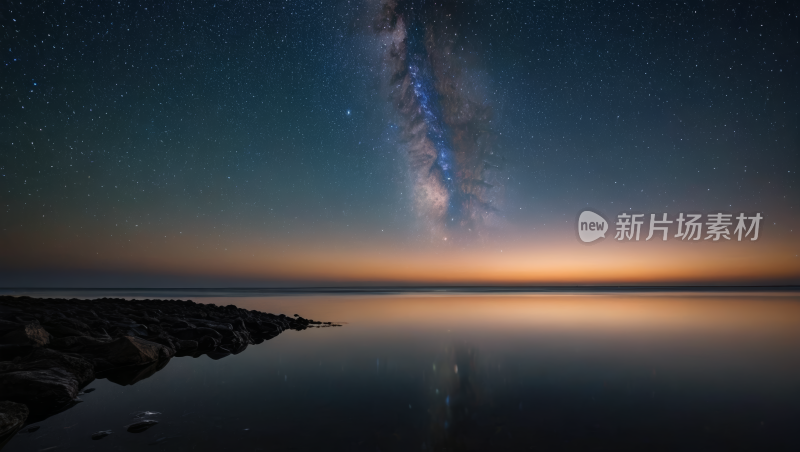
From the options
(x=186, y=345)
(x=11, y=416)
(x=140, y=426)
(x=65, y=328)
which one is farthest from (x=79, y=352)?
(x=140, y=426)

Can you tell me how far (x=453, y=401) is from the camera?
5582 mm

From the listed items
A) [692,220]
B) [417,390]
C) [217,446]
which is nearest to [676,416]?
[417,390]

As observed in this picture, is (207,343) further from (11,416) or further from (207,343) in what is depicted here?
(11,416)

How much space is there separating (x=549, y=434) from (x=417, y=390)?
242cm

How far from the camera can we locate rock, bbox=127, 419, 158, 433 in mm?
4059

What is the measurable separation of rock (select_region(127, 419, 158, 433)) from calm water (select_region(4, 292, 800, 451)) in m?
0.09

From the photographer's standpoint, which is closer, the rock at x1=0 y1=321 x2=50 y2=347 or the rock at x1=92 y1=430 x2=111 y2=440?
the rock at x1=92 y1=430 x2=111 y2=440

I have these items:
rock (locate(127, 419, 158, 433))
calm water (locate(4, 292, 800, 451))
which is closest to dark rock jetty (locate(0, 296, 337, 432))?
calm water (locate(4, 292, 800, 451))

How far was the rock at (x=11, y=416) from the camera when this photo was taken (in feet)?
12.0

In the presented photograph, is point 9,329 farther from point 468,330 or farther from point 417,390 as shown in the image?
point 468,330

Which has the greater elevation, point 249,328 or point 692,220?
point 692,220

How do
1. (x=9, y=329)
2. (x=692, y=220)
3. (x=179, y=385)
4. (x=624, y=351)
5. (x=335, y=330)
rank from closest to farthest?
(x=179, y=385) < (x=9, y=329) < (x=624, y=351) < (x=335, y=330) < (x=692, y=220)

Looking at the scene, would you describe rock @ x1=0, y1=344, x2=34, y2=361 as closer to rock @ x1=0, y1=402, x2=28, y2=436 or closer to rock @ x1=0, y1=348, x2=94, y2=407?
rock @ x1=0, y1=348, x2=94, y2=407

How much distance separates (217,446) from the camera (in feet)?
12.2
